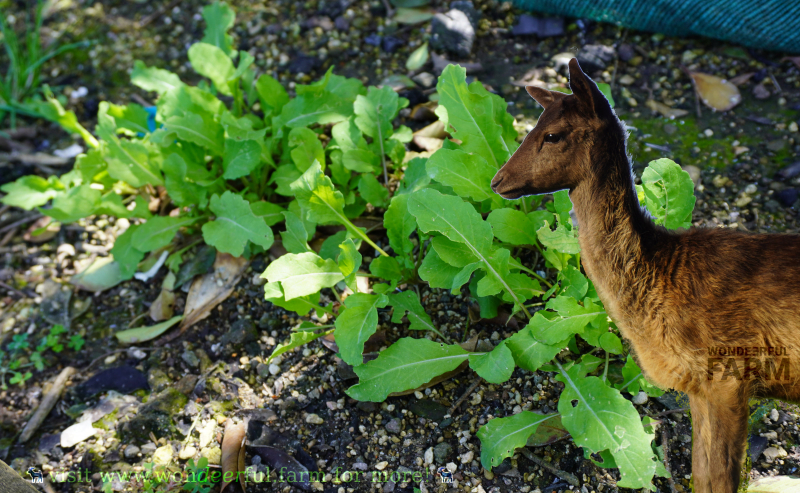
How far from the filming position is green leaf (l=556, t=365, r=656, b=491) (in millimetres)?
2279

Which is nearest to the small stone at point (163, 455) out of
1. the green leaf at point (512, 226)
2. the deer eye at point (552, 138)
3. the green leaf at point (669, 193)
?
the green leaf at point (512, 226)

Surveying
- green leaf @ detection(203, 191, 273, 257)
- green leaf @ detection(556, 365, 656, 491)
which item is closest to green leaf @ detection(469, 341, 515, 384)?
green leaf @ detection(556, 365, 656, 491)

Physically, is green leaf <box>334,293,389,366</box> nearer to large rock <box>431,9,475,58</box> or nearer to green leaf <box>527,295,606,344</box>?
green leaf <box>527,295,606,344</box>

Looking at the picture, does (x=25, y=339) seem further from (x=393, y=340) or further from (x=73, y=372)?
(x=393, y=340)

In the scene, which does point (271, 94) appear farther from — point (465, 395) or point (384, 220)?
point (465, 395)

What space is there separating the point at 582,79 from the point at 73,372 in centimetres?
327

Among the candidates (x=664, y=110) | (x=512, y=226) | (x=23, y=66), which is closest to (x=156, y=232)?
(x=512, y=226)

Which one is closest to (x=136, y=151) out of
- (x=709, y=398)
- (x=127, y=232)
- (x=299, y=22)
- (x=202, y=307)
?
(x=127, y=232)

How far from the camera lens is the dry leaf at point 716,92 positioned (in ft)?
13.0

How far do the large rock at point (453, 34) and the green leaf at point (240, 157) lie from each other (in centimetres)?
176

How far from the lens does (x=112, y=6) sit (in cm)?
577

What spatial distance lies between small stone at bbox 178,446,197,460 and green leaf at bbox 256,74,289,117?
221 cm

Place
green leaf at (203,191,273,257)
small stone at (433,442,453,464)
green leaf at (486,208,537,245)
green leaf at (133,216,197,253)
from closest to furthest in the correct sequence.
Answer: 1. small stone at (433,442,453,464)
2. green leaf at (486,208,537,245)
3. green leaf at (203,191,273,257)
4. green leaf at (133,216,197,253)

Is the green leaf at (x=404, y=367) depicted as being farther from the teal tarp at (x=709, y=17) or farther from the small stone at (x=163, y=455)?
the teal tarp at (x=709, y=17)
